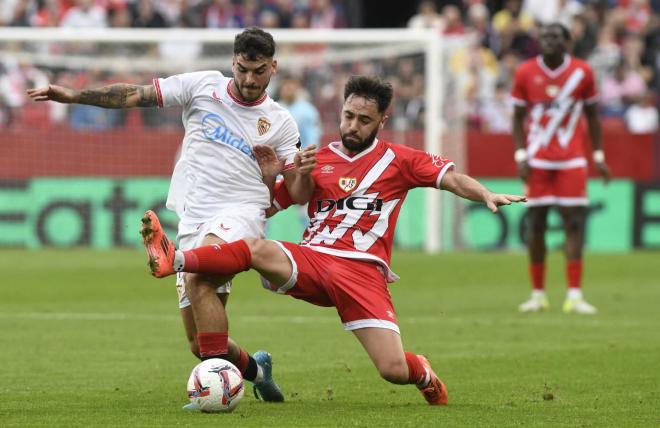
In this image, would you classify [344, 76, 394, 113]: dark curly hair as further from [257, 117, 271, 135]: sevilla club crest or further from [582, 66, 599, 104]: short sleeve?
[582, 66, 599, 104]: short sleeve

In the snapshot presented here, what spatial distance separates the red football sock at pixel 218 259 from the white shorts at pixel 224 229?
42 centimetres

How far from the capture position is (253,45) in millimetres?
7871

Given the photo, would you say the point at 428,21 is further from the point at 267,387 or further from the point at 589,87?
the point at 267,387

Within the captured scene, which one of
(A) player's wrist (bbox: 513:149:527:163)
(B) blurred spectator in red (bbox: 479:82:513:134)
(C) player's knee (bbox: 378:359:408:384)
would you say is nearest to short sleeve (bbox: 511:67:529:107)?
(A) player's wrist (bbox: 513:149:527:163)

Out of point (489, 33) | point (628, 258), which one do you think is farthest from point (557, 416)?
point (489, 33)

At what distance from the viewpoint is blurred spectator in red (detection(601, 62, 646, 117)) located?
901 inches

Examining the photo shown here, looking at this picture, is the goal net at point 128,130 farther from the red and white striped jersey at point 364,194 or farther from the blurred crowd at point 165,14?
the red and white striped jersey at point 364,194

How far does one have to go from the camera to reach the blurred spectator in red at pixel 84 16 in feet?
78.9

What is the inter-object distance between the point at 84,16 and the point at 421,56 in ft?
20.6

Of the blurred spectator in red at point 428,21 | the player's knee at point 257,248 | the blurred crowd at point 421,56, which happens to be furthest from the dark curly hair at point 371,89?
the blurred spectator in red at point 428,21

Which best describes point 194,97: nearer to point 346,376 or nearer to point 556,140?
point 346,376

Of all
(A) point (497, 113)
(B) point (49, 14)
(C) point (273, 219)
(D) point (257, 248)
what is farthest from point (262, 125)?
(B) point (49, 14)

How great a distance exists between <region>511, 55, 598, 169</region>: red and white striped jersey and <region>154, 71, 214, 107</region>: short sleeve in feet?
19.5

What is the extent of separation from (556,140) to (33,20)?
43.2 feet
